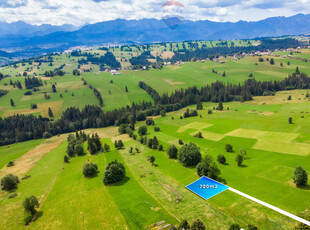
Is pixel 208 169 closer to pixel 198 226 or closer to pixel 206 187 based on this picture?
pixel 206 187

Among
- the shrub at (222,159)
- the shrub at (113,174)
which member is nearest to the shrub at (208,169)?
the shrub at (222,159)

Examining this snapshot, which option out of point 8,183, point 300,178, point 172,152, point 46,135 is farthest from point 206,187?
point 46,135

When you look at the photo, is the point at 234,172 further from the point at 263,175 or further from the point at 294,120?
the point at 294,120

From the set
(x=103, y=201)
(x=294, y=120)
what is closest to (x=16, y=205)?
(x=103, y=201)

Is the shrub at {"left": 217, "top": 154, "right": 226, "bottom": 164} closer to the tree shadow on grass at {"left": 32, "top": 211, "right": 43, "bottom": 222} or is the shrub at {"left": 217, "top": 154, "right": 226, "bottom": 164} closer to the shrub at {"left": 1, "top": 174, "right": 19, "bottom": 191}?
the tree shadow on grass at {"left": 32, "top": 211, "right": 43, "bottom": 222}

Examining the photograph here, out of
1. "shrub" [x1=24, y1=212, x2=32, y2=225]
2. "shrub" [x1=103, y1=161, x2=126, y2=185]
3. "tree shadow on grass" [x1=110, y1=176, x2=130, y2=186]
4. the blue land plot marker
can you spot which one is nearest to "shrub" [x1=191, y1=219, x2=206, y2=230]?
the blue land plot marker

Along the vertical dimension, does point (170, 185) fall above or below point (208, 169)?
below

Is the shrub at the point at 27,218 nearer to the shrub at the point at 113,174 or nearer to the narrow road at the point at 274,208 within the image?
the shrub at the point at 113,174

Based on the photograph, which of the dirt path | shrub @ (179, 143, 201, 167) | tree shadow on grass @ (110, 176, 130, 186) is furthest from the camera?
the dirt path
